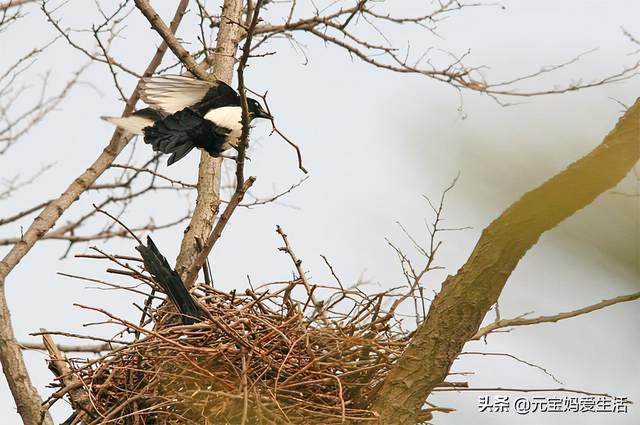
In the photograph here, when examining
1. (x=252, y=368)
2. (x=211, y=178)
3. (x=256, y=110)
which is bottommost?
(x=252, y=368)

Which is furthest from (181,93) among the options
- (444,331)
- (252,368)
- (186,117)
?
(444,331)

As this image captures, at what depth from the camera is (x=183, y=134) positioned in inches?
191

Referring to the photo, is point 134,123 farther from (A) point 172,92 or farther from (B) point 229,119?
(B) point 229,119

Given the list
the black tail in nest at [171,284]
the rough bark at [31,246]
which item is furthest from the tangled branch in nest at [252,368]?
the rough bark at [31,246]

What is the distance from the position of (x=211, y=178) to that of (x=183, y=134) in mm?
729

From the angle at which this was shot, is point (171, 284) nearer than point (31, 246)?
Yes

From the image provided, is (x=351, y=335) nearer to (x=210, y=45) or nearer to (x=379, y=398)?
(x=379, y=398)

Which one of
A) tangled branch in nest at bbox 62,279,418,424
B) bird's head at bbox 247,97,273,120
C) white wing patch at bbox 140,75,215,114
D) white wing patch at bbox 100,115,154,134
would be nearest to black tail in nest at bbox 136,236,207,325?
tangled branch in nest at bbox 62,279,418,424

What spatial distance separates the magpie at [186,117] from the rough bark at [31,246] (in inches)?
39.8

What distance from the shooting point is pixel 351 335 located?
3857 millimetres

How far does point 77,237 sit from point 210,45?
9.39ft

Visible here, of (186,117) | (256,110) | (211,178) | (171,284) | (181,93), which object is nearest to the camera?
(171,284)

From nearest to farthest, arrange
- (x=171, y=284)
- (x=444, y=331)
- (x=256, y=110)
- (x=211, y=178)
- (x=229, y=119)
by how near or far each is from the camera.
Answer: (x=444, y=331) → (x=171, y=284) → (x=229, y=119) → (x=256, y=110) → (x=211, y=178)

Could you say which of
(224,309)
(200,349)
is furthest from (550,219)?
(224,309)
